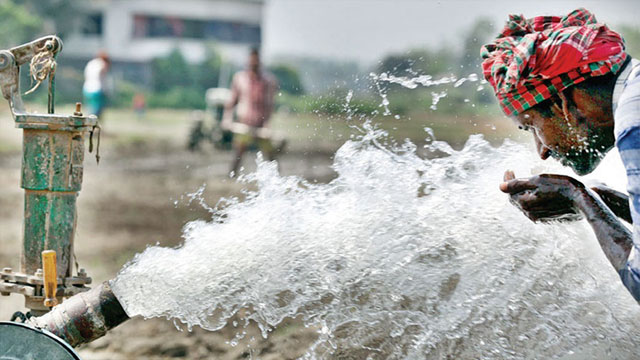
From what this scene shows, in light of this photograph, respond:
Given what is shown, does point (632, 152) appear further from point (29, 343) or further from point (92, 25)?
point (92, 25)

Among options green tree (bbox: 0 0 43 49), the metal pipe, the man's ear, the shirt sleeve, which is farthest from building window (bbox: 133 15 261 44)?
the shirt sleeve

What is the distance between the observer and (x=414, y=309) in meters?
3.32

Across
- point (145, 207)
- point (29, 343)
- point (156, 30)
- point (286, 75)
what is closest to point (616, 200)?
point (29, 343)

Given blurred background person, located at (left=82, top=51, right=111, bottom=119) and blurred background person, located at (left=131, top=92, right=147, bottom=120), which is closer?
blurred background person, located at (left=82, top=51, right=111, bottom=119)

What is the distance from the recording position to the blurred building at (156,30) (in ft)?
83.3

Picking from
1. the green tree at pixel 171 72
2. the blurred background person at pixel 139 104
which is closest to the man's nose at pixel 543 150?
the blurred background person at pixel 139 104

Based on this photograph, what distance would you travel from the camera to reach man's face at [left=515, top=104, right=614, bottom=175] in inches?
104

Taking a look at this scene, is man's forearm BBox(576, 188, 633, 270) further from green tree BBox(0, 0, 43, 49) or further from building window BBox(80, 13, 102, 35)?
building window BBox(80, 13, 102, 35)

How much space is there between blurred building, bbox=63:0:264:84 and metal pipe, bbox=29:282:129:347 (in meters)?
22.4

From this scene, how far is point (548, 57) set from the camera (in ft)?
8.40

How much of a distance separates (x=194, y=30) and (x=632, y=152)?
25.1m

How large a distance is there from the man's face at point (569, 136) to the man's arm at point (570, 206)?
10cm

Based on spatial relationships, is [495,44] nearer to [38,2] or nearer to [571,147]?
[571,147]

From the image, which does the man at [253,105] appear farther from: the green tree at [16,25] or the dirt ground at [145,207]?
the green tree at [16,25]
